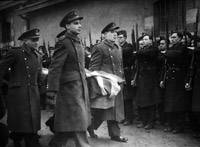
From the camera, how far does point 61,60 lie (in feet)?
14.6

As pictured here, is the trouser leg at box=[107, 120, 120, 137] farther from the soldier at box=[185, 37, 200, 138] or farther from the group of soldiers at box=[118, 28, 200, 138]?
the soldier at box=[185, 37, 200, 138]

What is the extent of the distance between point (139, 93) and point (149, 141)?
4.93 feet

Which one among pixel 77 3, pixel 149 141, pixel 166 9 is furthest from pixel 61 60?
pixel 77 3

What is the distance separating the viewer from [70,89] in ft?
14.8

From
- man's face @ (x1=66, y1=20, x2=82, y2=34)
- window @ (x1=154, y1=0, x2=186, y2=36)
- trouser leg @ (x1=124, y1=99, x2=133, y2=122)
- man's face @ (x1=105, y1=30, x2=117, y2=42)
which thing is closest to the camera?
man's face @ (x1=66, y1=20, x2=82, y2=34)

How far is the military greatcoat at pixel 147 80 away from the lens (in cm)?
675

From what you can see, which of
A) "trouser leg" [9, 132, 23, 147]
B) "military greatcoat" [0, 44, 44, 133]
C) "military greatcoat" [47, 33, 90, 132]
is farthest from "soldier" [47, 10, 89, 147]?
"trouser leg" [9, 132, 23, 147]

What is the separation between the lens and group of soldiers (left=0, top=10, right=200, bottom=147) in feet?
14.8

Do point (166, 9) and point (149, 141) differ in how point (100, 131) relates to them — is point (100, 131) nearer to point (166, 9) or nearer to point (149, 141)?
point (149, 141)

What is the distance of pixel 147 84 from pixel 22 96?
3028 millimetres

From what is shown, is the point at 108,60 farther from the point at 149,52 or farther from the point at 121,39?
the point at 121,39

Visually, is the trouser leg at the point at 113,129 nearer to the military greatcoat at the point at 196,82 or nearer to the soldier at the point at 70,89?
the soldier at the point at 70,89

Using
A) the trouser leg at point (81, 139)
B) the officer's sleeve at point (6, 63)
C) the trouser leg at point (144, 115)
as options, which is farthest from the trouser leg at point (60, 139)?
the trouser leg at point (144, 115)

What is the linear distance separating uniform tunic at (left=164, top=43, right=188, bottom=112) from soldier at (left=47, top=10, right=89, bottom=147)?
7.77 ft
